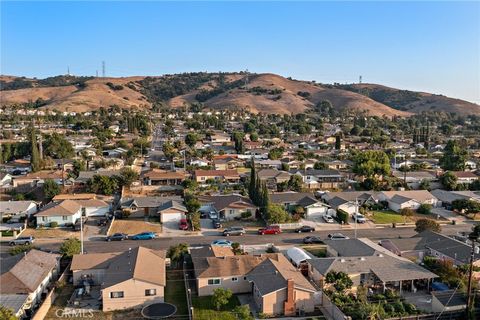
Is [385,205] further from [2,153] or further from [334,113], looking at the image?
[334,113]

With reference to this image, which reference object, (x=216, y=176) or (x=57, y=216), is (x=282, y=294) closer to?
(x=57, y=216)

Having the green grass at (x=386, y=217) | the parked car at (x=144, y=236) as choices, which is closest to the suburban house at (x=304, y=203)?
the green grass at (x=386, y=217)

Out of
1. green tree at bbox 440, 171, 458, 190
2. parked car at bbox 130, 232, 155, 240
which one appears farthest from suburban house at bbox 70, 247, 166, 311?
green tree at bbox 440, 171, 458, 190

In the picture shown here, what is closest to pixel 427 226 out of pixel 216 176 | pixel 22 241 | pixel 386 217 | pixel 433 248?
pixel 433 248

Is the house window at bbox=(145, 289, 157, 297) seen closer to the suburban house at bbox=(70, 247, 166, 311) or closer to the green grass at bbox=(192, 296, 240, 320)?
the suburban house at bbox=(70, 247, 166, 311)

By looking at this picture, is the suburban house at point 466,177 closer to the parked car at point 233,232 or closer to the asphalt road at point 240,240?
the asphalt road at point 240,240

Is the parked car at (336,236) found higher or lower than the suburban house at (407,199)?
lower

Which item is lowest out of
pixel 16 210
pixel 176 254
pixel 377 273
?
pixel 176 254
